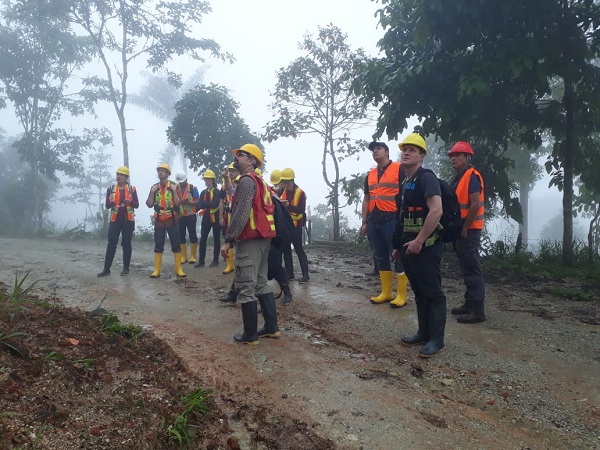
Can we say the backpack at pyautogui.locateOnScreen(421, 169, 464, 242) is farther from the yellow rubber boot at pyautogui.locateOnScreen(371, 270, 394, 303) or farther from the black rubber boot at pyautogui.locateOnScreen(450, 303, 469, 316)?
the yellow rubber boot at pyautogui.locateOnScreen(371, 270, 394, 303)

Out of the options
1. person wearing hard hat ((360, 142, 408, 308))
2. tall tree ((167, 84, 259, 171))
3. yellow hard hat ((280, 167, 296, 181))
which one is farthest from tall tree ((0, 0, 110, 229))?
person wearing hard hat ((360, 142, 408, 308))

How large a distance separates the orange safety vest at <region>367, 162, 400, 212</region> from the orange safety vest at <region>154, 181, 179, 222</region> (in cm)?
405

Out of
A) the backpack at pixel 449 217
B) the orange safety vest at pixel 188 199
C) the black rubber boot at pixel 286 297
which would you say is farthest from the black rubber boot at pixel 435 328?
the orange safety vest at pixel 188 199

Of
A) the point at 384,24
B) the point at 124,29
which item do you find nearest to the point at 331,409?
the point at 384,24

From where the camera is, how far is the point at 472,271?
5207 mm

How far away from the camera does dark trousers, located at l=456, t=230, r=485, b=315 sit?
5.17 meters

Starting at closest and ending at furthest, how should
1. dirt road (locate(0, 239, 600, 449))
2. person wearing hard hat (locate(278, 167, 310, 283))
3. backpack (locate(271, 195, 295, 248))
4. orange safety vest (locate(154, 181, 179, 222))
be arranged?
dirt road (locate(0, 239, 600, 449)) → backpack (locate(271, 195, 295, 248)) → person wearing hard hat (locate(278, 167, 310, 283)) → orange safety vest (locate(154, 181, 179, 222))

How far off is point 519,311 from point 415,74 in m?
4.23

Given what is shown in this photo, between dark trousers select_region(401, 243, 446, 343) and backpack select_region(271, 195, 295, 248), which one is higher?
backpack select_region(271, 195, 295, 248)

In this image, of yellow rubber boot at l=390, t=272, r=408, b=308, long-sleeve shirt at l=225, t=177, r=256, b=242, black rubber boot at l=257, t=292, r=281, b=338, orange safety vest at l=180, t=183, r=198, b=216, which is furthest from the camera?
orange safety vest at l=180, t=183, r=198, b=216

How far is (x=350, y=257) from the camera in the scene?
1110 centimetres

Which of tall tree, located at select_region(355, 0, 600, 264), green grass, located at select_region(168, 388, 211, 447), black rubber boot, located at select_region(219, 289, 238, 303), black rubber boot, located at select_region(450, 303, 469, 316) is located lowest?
green grass, located at select_region(168, 388, 211, 447)

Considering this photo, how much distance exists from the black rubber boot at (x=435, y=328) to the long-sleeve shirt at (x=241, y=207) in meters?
1.93

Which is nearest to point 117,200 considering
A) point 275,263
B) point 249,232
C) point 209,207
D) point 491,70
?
point 209,207
